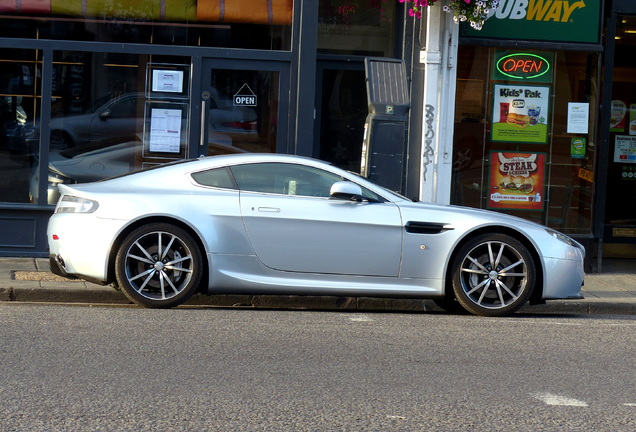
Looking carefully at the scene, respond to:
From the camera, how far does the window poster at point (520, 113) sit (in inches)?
488

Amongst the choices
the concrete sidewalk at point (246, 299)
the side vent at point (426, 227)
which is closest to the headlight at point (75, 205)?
the concrete sidewalk at point (246, 299)

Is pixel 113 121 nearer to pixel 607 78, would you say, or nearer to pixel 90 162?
pixel 90 162

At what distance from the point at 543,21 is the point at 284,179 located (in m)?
5.31

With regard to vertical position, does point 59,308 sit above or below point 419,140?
below

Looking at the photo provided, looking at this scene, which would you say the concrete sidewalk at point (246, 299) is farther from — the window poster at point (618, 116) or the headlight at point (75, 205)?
the window poster at point (618, 116)

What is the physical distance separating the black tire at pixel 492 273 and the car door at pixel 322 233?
0.59 m

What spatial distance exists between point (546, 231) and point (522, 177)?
394 centimetres

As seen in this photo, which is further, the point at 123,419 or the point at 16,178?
the point at 16,178

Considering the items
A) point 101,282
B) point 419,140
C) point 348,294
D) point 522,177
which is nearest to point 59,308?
point 101,282

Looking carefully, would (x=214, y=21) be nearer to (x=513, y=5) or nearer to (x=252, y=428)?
(x=513, y=5)

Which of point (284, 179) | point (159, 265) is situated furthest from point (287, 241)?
point (159, 265)

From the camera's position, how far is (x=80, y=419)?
4.84 meters

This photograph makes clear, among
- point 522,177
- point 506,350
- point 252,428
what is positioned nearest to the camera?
point 252,428

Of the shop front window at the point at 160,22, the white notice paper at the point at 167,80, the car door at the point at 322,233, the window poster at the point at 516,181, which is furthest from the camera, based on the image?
the window poster at the point at 516,181
